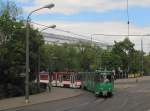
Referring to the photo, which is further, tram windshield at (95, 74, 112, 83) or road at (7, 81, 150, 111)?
tram windshield at (95, 74, 112, 83)

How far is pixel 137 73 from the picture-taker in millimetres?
134625

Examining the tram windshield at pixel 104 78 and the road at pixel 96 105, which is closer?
the road at pixel 96 105

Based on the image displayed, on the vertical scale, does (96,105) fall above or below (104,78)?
below

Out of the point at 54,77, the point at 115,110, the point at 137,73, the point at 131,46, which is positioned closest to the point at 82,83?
Result: the point at 54,77

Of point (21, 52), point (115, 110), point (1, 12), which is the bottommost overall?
point (115, 110)

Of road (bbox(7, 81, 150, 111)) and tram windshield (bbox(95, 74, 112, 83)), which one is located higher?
tram windshield (bbox(95, 74, 112, 83))

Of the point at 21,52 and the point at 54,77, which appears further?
the point at 54,77

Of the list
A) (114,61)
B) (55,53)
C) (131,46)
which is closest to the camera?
(55,53)

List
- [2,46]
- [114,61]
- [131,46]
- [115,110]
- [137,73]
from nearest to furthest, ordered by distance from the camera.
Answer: [115,110] → [2,46] → [114,61] → [131,46] → [137,73]

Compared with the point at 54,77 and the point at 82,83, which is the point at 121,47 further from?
the point at 82,83

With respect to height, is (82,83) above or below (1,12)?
below

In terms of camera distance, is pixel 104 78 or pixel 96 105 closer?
pixel 96 105

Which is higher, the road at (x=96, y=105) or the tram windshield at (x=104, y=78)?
the tram windshield at (x=104, y=78)

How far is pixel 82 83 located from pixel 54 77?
11330 millimetres
